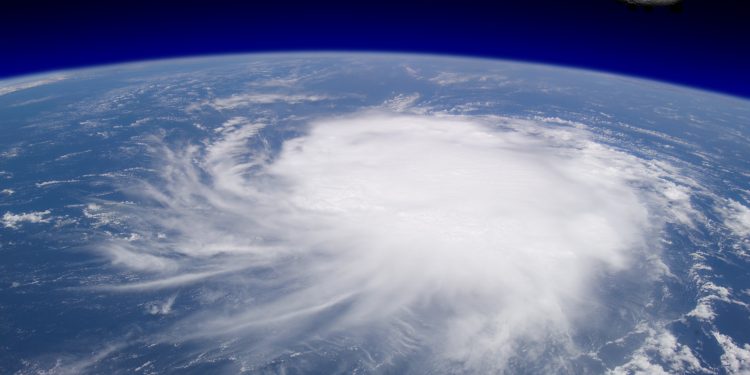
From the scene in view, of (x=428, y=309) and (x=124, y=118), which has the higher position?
(x=124, y=118)

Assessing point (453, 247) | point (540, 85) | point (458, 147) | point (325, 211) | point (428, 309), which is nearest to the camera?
point (428, 309)

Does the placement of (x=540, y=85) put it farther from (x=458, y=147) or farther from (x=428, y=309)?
(x=428, y=309)

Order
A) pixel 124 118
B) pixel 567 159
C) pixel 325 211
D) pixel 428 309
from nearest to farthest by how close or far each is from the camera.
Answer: pixel 428 309
pixel 325 211
pixel 567 159
pixel 124 118

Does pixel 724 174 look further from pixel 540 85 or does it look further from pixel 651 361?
pixel 540 85

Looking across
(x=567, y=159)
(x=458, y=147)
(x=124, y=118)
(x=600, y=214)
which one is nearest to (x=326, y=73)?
(x=124, y=118)

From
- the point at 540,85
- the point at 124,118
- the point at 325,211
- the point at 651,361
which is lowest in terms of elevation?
the point at 651,361

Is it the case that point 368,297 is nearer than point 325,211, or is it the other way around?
point 368,297

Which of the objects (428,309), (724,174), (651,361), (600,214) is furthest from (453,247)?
(724,174)
